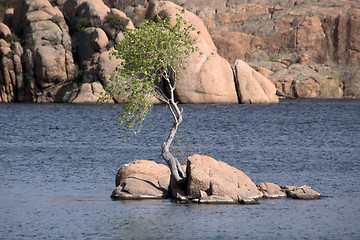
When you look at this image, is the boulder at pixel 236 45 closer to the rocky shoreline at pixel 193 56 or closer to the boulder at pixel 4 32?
the rocky shoreline at pixel 193 56

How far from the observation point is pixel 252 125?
68.0 meters

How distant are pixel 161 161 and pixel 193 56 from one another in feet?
168

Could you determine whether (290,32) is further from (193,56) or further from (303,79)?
(193,56)

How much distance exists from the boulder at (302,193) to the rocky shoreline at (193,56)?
1966 inches

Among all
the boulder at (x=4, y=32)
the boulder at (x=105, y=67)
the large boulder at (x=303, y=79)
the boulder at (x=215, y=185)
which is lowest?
the large boulder at (x=303, y=79)

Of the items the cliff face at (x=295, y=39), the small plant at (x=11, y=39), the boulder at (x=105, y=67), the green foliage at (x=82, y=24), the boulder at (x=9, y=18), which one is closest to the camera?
the boulder at (x=105, y=67)

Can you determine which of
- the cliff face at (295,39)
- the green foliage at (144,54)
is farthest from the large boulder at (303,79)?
the green foliage at (144,54)

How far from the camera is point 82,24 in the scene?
99000 millimetres

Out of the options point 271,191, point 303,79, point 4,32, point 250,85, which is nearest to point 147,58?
point 271,191

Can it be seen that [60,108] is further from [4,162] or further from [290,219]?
[290,219]

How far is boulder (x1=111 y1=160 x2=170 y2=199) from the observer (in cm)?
2869

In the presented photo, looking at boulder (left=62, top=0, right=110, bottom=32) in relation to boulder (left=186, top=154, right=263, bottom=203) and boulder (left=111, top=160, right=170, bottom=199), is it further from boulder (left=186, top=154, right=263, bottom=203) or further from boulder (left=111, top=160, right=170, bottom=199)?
boulder (left=186, top=154, right=263, bottom=203)

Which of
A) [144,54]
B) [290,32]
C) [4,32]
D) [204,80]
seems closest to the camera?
[144,54]

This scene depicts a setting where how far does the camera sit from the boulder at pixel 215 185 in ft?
90.2
